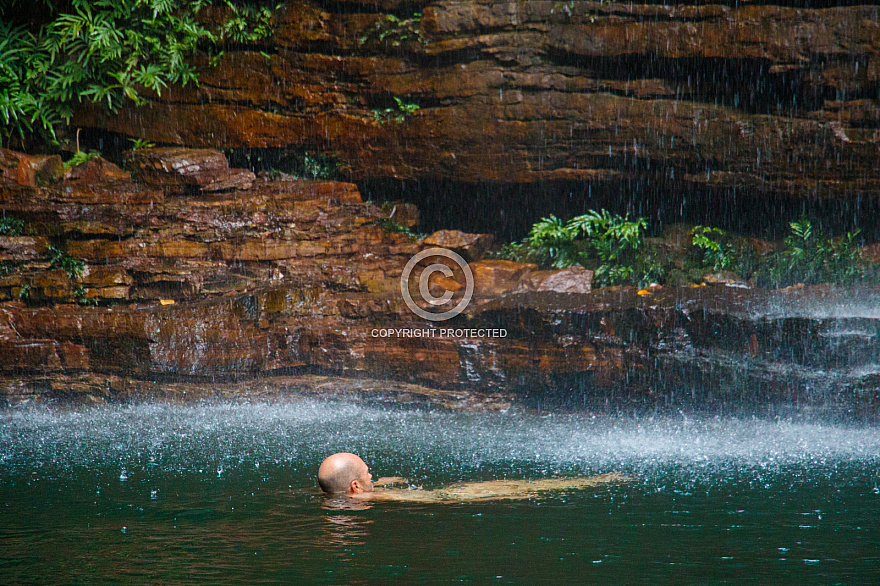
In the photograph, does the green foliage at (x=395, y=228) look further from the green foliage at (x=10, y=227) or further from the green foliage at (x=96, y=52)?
the green foliage at (x=10, y=227)

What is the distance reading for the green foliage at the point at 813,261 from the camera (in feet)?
33.9

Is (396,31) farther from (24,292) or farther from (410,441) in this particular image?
(410,441)

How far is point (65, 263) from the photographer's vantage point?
31.5ft

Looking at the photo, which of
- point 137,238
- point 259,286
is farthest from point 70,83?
point 259,286

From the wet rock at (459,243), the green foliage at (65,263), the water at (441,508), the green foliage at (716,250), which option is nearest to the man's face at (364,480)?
the water at (441,508)

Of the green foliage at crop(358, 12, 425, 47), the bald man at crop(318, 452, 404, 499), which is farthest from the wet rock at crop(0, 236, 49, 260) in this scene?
the bald man at crop(318, 452, 404, 499)

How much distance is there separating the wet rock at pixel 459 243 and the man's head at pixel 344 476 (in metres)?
6.78

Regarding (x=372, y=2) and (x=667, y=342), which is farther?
(x=372, y=2)

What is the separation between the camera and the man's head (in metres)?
4.46

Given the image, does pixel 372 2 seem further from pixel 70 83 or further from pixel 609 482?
pixel 609 482

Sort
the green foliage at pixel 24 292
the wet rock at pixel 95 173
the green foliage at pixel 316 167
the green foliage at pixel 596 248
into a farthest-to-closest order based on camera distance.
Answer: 1. the green foliage at pixel 316 167
2. the green foliage at pixel 596 248
3. the wet rock at pixel 95 173
4. the green foliage at pixel 24 292

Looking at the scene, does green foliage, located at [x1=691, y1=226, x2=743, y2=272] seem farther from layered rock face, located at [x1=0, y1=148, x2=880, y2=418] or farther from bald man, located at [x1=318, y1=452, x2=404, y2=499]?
bald man, located at [x1=318, y1=452, x2=404, y2=499]

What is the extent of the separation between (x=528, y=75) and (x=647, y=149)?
215 centimetres

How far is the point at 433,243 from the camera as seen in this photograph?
36.3 ft
